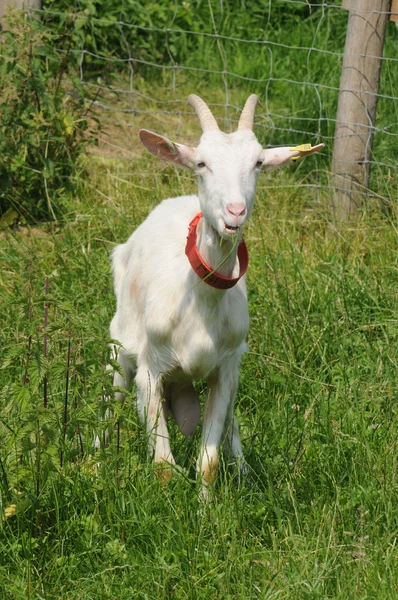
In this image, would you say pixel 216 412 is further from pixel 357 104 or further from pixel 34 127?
pixel 34 127

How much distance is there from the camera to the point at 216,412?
3.65 meters

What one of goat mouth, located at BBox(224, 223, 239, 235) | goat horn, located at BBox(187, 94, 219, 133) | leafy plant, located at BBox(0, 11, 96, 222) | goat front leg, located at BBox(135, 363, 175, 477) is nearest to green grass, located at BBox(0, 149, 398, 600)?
goat front leg, located at BBox(135, 363, 175, 477)

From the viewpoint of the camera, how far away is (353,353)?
4445mm

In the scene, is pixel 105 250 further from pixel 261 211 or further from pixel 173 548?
pixel 173 548

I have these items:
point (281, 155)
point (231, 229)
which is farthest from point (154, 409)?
point (281, 155)

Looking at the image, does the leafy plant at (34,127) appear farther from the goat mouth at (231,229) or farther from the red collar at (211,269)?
the goat mouth at (231,229)

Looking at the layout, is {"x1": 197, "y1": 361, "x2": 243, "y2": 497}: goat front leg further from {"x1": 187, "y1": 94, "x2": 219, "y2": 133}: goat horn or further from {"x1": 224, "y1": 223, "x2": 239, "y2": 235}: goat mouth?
{"x1": 187, "y1": 94, "x2": 219, "y2": 133}: goat horn

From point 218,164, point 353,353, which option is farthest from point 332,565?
point 353,353

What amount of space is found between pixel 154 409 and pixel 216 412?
0.77 ft

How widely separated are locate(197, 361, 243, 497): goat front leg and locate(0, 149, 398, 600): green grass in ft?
0.33

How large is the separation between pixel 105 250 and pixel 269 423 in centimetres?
180

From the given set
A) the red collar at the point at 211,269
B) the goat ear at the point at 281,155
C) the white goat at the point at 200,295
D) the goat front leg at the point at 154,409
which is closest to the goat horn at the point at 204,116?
the white goat at the point at 200,295

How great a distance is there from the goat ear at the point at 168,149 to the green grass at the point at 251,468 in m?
0.61

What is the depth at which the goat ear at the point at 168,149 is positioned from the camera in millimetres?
3420
